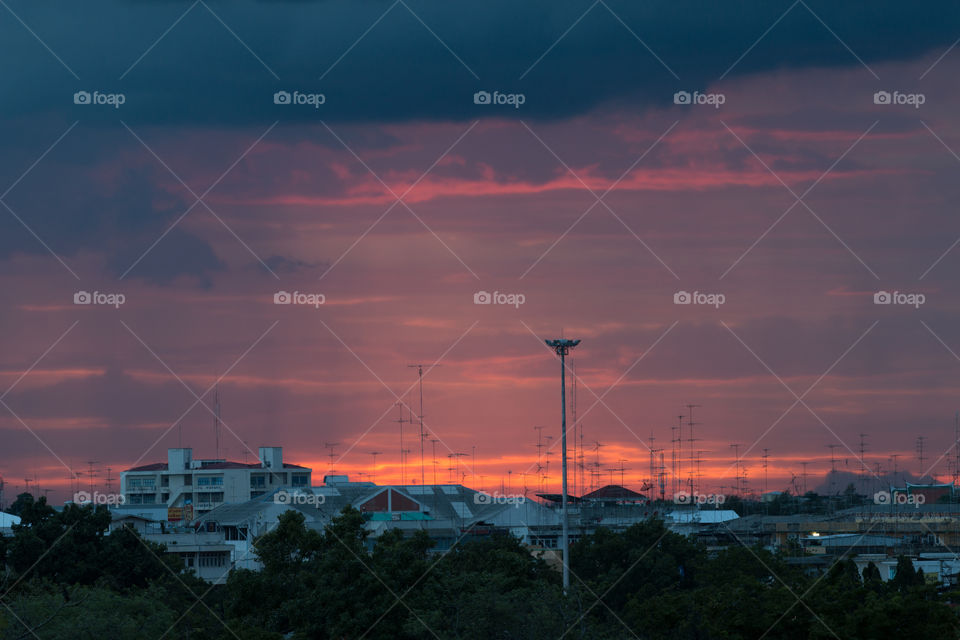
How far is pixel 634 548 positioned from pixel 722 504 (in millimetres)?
54643

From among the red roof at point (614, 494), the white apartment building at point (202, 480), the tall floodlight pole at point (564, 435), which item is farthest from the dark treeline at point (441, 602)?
the red roof at point (614, 494)

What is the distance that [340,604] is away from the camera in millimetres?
39750

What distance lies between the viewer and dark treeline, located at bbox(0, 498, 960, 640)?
3472cm

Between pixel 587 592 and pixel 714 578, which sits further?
pixel 714 578

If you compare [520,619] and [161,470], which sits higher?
[161,470]

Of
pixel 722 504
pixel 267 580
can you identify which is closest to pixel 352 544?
pixel 267 580

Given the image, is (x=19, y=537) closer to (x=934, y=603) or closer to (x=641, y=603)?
(x=641, y=603)

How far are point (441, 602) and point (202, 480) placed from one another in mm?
62694

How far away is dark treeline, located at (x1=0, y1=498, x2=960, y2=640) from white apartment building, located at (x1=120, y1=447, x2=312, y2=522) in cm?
4204

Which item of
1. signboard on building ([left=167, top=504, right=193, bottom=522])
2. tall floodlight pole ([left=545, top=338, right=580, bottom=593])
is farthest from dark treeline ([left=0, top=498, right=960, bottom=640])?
signboard on building ([left=167, top=504, right=193, bottom=522])

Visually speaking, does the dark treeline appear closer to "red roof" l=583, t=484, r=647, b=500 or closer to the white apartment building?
the white apartment building

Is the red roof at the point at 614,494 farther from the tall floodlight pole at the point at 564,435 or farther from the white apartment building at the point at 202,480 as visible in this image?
the tall floodlight pole at the point at 564,435

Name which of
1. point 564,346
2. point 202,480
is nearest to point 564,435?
point 564,346

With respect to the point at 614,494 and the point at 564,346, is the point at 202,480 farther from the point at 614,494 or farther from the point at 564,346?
the point at 564,346
